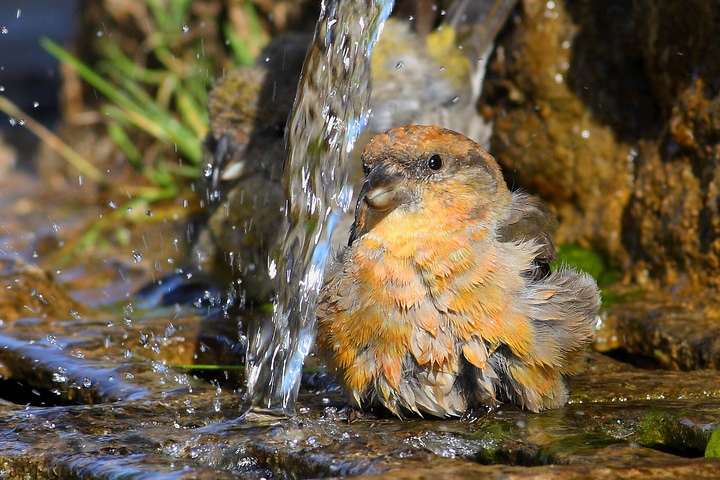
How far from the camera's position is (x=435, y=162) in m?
3.28

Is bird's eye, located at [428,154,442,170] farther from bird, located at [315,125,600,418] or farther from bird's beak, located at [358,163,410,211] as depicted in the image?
bird's beak, located at [358,163,410,211]

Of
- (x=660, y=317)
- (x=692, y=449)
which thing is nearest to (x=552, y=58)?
(x=660, y=317)

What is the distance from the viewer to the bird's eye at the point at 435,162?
327cm

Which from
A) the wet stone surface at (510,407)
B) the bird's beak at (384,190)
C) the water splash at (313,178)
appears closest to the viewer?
the wet stone surface at (510,407)

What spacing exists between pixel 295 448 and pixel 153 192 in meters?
4.27

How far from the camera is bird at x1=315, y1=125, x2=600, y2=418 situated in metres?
3.00

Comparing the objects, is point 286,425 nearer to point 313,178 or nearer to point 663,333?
point 313,178

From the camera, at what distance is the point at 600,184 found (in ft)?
16.5

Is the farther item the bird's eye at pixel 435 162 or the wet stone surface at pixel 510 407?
the bird's eye at pixel 435 162

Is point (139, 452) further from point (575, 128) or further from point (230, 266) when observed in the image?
point (575, 128)

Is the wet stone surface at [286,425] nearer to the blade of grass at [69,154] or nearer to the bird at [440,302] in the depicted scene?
the bird at [440,302]

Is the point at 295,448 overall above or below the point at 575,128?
below

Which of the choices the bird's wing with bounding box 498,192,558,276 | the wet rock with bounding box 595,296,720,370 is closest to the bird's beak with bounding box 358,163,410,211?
the bird's wing with bounding box 498,192,558,276

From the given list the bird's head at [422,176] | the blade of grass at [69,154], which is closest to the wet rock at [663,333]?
the bird's head at [422,176]
